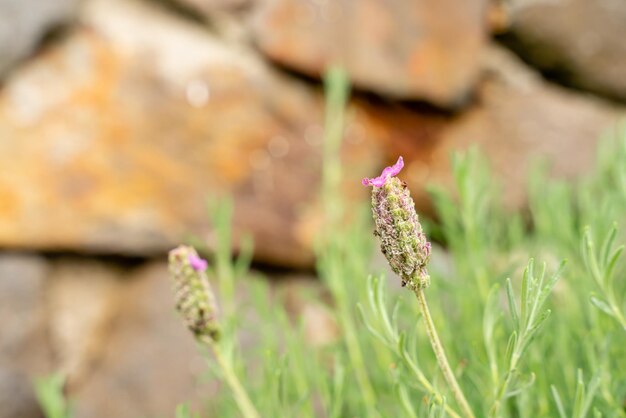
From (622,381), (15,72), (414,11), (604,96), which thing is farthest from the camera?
(604,96)

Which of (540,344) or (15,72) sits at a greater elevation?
(540,344)

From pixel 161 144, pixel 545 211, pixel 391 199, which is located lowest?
pixel 161 144

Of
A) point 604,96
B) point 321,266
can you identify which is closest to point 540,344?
point 321,266

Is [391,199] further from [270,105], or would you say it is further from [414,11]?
[414,11]

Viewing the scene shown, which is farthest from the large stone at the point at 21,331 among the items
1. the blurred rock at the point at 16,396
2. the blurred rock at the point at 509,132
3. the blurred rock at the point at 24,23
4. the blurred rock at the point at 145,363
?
the blurred rock at the point at 509,132

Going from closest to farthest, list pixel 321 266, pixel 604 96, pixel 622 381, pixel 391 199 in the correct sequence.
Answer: pixel 391 199 < pixel 622 381 < pixel 321 266 < pixel 604 96

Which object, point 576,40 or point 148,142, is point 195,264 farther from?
point 576,40
